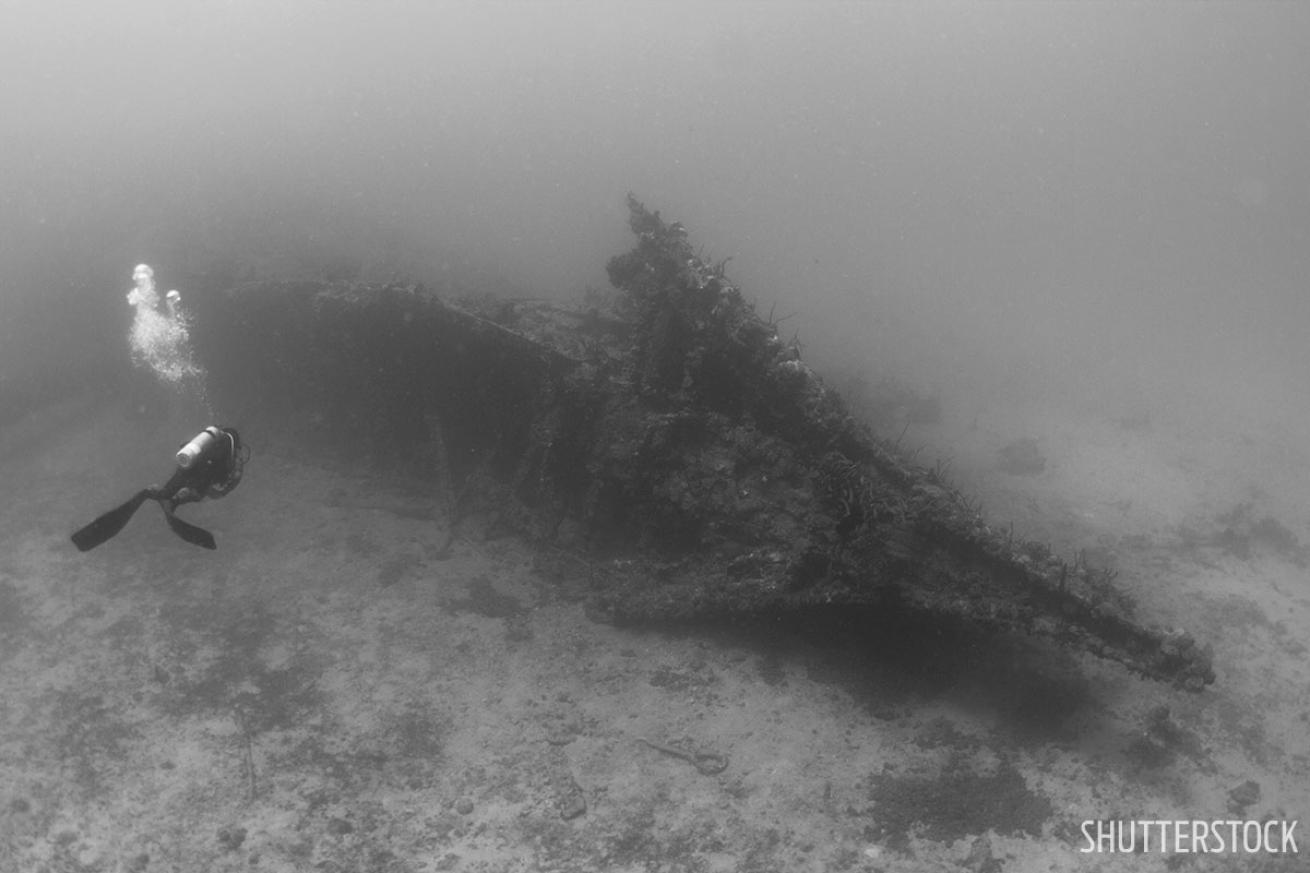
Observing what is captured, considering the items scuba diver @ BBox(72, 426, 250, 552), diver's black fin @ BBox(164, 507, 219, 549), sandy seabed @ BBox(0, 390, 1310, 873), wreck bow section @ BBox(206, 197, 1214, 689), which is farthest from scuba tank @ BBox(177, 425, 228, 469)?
wreck bow section @ BBox(206, 197, 1214, 689)

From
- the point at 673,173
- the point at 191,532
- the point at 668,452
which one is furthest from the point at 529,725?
the point at 673,173

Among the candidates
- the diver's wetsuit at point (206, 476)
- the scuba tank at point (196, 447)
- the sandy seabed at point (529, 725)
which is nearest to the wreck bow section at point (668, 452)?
the sandy seabed at point (529, 725)

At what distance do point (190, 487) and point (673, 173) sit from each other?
192 feet

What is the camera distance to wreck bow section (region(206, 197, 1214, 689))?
22.5 ft

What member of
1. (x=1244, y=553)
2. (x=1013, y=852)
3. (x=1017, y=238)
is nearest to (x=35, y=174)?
(x=1013, y=852)

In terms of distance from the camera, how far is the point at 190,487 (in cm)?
732

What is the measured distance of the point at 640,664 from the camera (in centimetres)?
771

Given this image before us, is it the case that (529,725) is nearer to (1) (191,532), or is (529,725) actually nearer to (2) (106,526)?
(1) (191,532)

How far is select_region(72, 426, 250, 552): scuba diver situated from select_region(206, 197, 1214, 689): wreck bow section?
288 centimetres

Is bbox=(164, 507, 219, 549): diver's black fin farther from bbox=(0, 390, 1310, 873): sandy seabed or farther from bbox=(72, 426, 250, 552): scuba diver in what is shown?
bbox=(0, 390, 1310, 873): sandy seabed

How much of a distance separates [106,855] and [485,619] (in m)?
3.73

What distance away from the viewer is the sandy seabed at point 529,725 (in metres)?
6.02

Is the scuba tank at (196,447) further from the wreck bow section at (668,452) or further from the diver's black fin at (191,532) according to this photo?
the wreck bow section at (668,452)

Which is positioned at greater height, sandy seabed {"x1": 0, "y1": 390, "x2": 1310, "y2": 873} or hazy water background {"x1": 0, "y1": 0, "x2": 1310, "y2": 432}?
hazy water background {"x1": 0, "y1": 0, "x2": 1310, "y2": 432}
